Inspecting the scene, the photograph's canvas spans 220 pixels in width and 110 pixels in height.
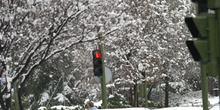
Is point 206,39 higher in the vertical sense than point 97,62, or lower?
lower

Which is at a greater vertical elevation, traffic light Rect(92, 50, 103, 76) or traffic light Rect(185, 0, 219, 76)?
traffic light Rect(92, 50, 103, 76)

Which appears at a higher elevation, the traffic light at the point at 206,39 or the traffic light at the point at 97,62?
the traffic light at the point at 97,62

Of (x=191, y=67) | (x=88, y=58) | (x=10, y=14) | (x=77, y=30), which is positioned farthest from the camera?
(x=191, y=67)

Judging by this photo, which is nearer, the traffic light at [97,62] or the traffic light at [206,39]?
the traffic light at [206,39]

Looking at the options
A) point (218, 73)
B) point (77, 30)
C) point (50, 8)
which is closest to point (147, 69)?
point (77, 30)

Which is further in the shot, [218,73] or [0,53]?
[0,53]

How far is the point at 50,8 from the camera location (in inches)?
468

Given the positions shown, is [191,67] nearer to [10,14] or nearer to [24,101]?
[24,101]

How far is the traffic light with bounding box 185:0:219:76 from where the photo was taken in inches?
144

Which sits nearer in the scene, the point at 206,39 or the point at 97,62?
the point at 206,39

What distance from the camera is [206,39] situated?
3.76 metres

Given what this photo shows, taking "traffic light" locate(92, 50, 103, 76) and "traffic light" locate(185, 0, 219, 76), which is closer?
"traffic light" locate(185, 0, 219, 76)

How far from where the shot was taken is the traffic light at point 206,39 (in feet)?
12.0

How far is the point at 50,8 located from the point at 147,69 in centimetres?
1248
